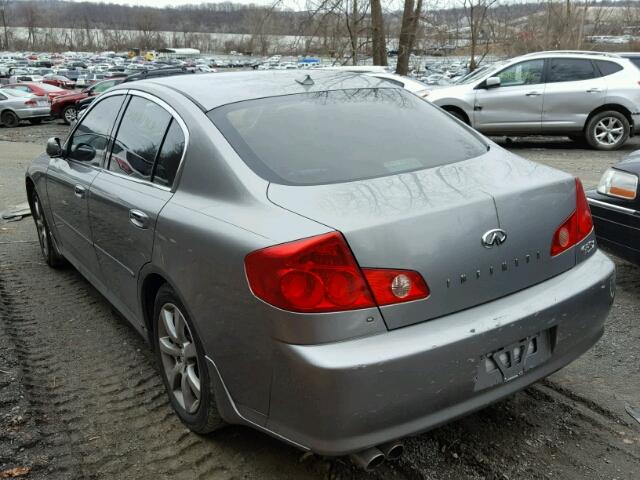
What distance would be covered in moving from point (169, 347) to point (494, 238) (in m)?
1.55

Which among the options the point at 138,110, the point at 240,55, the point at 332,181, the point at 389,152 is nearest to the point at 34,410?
the point at 138,110

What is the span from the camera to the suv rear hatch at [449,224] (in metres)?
2.12

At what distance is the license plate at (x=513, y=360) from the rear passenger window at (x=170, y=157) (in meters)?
1.58

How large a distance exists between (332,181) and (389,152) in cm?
43

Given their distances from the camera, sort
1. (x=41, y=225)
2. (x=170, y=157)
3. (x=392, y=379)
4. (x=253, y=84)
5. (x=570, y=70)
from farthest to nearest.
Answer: (x=570, y=70)
(x=41, y=225)
(x=253, y=84)
(x=170, y=157)
(x=392, y=379)

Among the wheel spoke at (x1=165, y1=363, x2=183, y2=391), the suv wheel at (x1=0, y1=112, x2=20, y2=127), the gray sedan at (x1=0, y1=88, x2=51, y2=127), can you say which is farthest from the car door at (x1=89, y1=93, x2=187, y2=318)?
the suv wheel at (x1=0, y1=112, x2=20, y2=127)

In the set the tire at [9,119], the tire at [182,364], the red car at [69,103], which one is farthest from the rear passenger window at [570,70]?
the tire at [9,119]

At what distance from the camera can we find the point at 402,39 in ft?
63.0

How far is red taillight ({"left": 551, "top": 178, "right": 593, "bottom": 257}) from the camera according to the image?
2514 mm

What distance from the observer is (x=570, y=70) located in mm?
11234

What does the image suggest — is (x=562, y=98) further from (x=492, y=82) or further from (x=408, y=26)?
(x=408, y=26)

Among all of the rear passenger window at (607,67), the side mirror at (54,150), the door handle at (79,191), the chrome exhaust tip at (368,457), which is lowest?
the chrome exhaust tip at (368,457)

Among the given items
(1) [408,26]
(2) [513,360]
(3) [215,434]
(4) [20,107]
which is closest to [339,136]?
(2) [513,360]

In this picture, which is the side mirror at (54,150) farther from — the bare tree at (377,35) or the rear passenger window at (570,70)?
the bare tree at (377,35)
